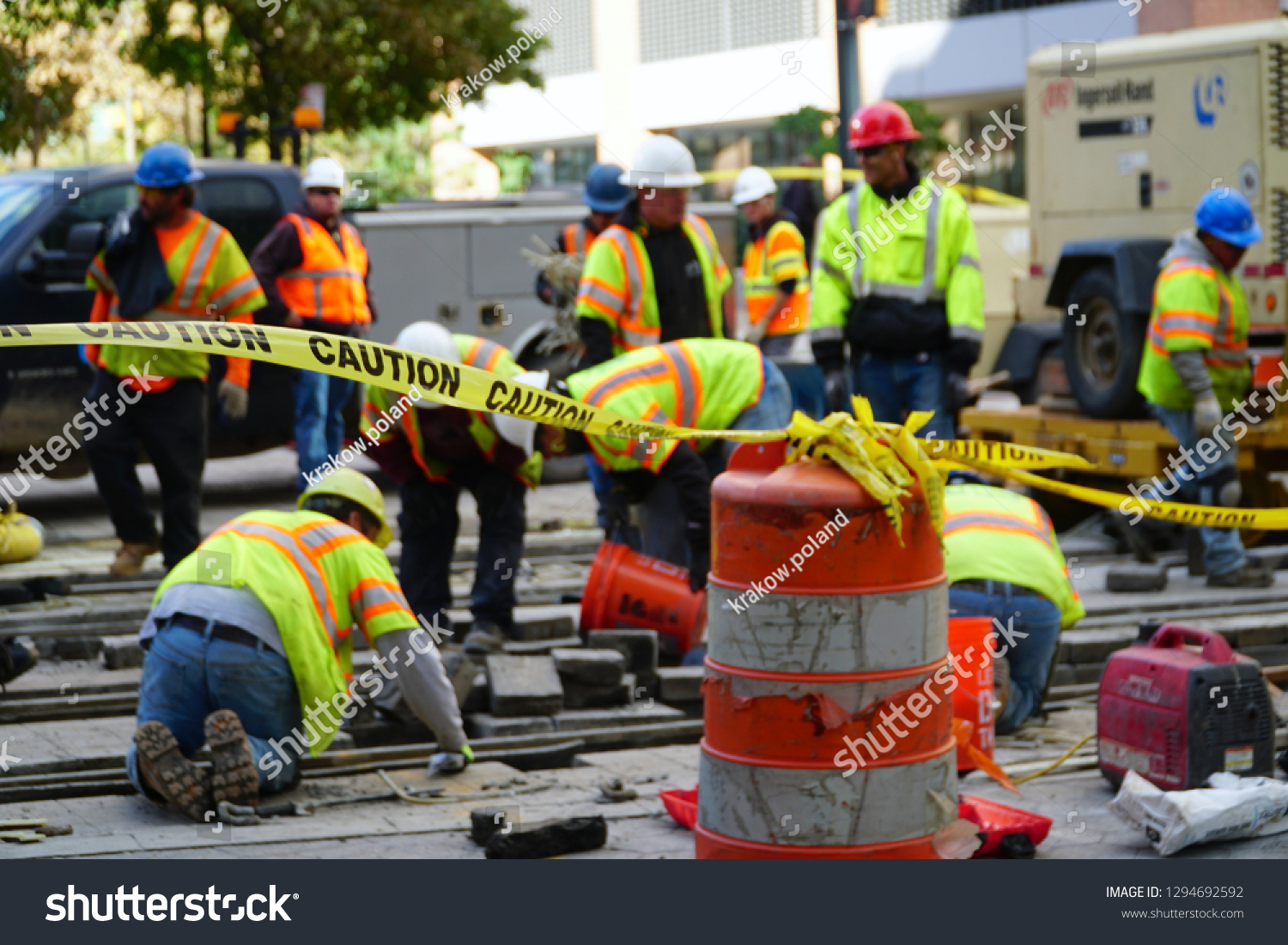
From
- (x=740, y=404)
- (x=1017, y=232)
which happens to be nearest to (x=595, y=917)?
(x=740, y=404)

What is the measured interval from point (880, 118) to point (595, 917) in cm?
462

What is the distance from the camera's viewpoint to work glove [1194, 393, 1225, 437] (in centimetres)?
867

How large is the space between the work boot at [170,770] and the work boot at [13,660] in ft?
2.47

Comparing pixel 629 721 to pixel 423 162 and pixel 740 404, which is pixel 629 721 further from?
pixel 423 162

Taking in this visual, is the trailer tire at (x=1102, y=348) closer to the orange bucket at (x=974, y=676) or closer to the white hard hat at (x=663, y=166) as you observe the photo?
the white hard hat at (x=663, y=166)

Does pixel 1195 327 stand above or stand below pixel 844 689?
above

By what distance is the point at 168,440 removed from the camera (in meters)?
8.49

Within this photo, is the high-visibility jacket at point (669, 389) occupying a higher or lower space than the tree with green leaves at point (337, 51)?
lower

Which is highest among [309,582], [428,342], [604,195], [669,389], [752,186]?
[752,186]

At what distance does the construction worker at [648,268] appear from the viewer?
26.6 feet

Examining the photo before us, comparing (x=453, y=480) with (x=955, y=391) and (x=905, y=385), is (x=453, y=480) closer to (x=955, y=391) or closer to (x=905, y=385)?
(x=905, y=385)

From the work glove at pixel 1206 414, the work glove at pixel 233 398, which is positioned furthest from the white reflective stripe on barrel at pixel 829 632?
the work glove at pixel 233 398

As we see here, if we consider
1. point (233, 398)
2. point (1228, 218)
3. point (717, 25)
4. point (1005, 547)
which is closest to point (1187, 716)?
point (1005, 547)
